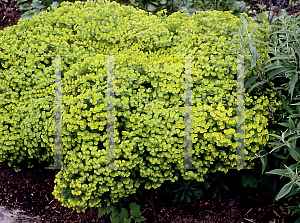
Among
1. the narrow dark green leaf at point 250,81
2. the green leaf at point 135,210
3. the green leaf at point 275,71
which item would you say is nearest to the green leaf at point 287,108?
the green leaf at point 275,71

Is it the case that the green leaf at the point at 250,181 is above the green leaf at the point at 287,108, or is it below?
below

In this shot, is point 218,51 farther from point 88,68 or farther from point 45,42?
point 45,42

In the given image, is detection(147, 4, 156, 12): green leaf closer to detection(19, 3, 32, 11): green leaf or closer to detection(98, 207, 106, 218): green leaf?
detection(19, 3, 32, 11): green leaf

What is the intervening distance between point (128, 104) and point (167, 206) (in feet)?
5.14

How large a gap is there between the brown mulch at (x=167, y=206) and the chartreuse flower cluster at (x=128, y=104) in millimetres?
493

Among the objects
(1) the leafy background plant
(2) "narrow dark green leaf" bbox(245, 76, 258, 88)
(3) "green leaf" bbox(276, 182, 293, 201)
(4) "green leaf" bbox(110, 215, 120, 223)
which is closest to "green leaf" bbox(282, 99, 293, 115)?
(1) the leafy background plant

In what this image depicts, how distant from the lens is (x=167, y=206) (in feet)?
11.9

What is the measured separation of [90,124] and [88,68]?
0.74 m

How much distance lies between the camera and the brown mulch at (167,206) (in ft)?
11.5

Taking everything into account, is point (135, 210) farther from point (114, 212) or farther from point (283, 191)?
point (283, 191)

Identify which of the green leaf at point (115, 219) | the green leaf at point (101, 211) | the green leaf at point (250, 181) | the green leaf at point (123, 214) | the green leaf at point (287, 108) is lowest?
the green leaf at point (115, 219)

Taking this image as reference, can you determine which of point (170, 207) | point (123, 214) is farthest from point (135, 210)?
point (170, 207)

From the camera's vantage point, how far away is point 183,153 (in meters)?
2.99

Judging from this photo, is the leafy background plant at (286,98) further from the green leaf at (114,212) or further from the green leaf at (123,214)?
the green leaf at (114,212)
